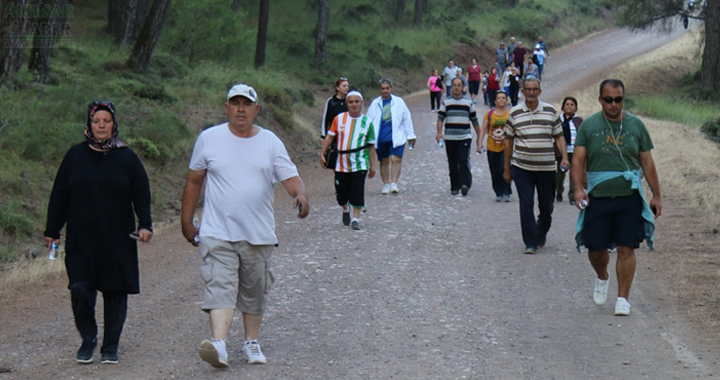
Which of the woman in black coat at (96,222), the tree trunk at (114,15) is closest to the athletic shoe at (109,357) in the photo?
the woman in black coat at (96,222)

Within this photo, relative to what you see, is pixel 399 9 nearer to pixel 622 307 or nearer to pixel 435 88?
pixel 435 88

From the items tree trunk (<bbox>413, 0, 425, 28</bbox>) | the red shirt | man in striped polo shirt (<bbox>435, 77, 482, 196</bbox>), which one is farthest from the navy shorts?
tree trunk (<bbox>413, 0, 425, 28</bbox>)

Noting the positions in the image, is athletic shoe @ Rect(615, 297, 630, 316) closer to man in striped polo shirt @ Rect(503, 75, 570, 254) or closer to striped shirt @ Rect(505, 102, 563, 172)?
man in striped polo shirt @ Rect(503, 75, 570, 254)

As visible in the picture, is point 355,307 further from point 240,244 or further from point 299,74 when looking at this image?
point 299,74

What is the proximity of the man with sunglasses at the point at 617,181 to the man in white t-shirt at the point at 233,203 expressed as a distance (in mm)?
3126

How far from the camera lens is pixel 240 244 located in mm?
7613

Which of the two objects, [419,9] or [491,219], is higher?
[419,9]

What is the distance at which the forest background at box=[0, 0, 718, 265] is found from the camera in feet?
54.0

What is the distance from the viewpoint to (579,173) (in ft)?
31.3

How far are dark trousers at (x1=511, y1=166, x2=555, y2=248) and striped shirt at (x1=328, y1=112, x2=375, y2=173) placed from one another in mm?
2415

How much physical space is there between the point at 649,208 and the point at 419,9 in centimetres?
4847

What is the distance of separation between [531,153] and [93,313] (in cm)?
647

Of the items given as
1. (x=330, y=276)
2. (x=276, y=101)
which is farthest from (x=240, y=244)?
(x=276, y=101)

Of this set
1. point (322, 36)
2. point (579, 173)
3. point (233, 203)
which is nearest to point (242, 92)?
point (233, 203)
